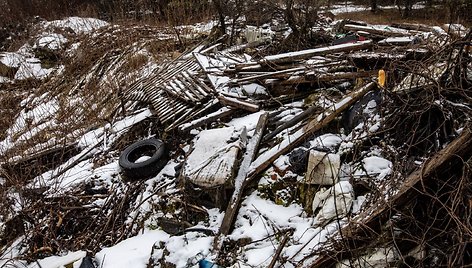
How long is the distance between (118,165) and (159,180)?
766mm

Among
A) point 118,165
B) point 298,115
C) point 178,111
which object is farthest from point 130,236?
point 298,115

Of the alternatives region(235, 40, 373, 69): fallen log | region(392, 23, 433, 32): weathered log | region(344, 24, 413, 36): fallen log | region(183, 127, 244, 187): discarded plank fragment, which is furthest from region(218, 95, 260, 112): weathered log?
region(392, 23, 433, 32): weathered log

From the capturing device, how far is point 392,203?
263cm

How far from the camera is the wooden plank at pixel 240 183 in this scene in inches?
133

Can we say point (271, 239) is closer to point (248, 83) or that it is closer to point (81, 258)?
point (81, 258)

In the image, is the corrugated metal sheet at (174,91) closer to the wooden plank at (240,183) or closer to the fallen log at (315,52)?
the fallen log at (315,52)

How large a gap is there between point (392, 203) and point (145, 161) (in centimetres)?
292

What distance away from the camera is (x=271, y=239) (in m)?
3.22

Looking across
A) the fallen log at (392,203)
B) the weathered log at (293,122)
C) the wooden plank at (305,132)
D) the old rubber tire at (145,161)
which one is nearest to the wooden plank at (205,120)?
the old rubber tire at (145,161)

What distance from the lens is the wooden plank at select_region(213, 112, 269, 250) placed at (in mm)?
3387

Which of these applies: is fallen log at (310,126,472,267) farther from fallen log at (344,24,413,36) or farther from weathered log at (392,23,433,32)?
weathered log at (392,23,433,32)

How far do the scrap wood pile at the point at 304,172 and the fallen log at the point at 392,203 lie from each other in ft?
0.04

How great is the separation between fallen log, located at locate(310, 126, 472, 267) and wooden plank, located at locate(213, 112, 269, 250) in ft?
3.20

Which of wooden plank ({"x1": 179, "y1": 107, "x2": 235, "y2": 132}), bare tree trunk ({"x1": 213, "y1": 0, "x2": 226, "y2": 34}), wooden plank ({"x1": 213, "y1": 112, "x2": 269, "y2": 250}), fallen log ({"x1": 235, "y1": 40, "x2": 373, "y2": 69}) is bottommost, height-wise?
wooden plank ({"x1": 213, "y1": 112, "x2": 269, "y2": 250})
